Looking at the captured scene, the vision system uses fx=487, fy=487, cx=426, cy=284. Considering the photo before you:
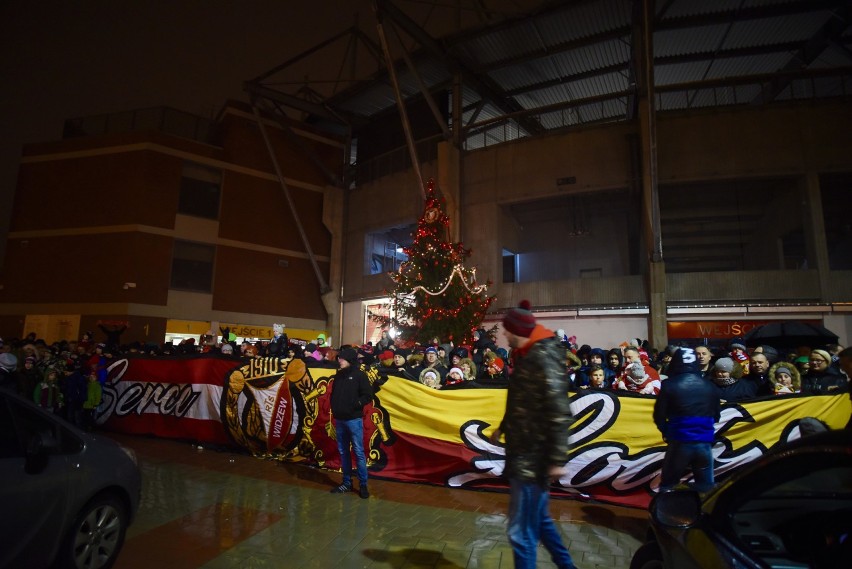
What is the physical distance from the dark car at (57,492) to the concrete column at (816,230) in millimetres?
19177

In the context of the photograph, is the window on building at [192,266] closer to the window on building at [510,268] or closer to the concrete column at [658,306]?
the window on building at [510,268]

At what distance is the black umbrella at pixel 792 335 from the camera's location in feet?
31.8

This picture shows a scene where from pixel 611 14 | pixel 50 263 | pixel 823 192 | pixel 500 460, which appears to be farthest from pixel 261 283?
pixel 823 192

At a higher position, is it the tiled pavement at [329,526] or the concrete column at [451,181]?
the concrete column at [451,181]

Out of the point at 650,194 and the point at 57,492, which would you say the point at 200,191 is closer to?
the point at 650,194

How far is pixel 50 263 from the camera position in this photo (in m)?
22.2

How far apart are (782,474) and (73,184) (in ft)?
91.8

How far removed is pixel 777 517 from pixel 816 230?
58.6 ft

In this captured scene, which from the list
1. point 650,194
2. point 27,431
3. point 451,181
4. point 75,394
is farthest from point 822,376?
point 451,181

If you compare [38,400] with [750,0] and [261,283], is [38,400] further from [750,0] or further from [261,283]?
[750,0]

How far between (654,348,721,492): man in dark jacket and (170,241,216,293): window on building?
74.5 feet

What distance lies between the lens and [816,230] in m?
15.8

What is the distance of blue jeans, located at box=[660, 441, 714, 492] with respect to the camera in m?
4.41

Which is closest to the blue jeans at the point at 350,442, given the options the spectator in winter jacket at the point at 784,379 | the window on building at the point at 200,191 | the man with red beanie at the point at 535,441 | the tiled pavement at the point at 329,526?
the tiled pavement at the point at 329,526
